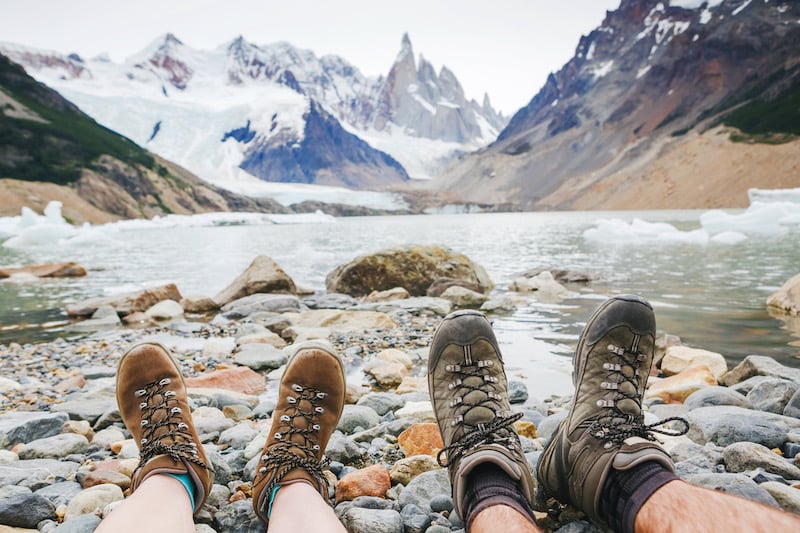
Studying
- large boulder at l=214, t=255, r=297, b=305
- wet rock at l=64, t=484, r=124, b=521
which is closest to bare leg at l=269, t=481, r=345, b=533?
wet rock at l=64, t=484, r=124, b=521

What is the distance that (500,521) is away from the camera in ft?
4.93

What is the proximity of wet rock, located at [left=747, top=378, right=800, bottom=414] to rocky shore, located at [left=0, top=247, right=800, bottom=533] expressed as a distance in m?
0.01

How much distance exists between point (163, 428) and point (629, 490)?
1.93 metres

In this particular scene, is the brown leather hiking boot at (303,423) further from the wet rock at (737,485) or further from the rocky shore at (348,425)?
the wet rock at (737,485)

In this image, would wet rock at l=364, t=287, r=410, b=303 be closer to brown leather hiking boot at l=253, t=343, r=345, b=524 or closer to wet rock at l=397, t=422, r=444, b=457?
wet rock at l=397, t=422, r=444, b=457

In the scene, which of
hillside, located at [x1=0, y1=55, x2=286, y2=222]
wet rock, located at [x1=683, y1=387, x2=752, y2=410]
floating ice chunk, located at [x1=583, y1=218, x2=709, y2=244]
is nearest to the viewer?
wet rock, located at [x1=683, y1=387, x2=752, y2=410]

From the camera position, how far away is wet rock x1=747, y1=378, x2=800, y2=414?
2916mm

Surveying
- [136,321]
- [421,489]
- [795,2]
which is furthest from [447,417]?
[795,2]

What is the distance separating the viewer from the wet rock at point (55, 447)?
8.39ft

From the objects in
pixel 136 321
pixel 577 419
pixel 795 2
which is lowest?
pixel 136 321

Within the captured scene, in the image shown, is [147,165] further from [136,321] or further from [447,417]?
[447,417]

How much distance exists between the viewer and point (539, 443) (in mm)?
2607

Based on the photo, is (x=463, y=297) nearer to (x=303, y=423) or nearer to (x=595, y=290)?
(x=595, y=290)

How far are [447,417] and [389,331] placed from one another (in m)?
4.51
